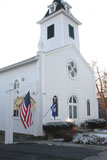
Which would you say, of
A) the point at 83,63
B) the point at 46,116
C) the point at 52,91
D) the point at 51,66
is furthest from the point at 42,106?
the point at 83,63

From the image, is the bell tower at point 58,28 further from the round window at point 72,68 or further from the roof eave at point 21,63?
the roof eave at point 21,63

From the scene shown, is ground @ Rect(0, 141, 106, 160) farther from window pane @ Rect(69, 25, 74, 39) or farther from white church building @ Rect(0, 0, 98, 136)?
window pane @ Rect(69, 25, 74, 39)

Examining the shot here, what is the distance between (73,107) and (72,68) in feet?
14.3

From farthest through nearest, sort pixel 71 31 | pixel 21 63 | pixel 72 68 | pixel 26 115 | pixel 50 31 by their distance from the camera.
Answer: pixel 71 31, pixel 50 31, pixel 72 68, pixel 21 63, pixel 26 115

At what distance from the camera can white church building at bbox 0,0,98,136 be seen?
45.8 feet

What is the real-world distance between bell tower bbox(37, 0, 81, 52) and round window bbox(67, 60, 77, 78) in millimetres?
2673

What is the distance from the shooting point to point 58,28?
2084 cm

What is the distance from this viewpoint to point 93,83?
21344mm

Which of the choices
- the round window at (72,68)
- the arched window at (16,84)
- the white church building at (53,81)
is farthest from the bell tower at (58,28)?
the arched window at (16,84)

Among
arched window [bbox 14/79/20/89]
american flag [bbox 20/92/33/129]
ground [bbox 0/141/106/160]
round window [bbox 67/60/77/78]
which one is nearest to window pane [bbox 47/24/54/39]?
round window [bbox 67/60/77/78]

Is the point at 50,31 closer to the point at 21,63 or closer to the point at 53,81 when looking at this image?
the point at 21,63

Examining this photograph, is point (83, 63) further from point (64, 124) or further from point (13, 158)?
point (13, 158)

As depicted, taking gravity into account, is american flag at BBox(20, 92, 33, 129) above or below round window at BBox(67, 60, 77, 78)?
below

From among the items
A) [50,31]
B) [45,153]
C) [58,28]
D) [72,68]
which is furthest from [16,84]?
[45,153]
